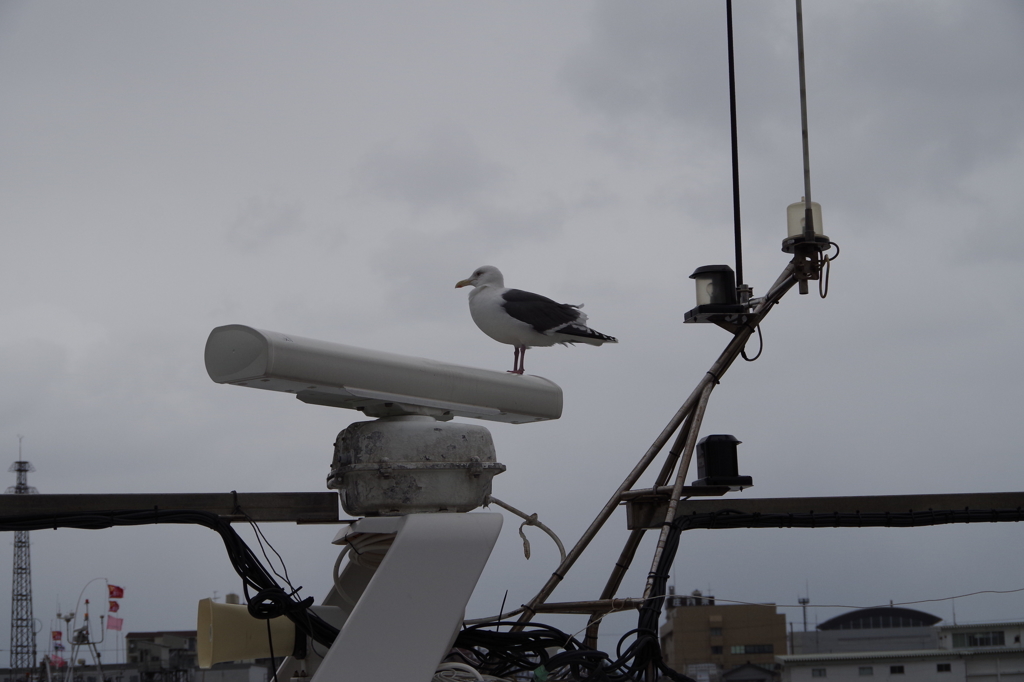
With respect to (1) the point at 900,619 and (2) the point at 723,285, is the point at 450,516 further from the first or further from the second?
(1) the point at 900,619

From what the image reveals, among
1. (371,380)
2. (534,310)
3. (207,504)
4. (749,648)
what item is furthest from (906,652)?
(207,504)

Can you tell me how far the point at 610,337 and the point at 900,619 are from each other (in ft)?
119

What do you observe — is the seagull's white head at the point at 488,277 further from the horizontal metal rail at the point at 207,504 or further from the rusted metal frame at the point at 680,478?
the horizontal metal rail at the point at 207,504

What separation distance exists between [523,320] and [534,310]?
3.2 inches

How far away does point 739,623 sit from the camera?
32875mm

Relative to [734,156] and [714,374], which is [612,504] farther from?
[734,156]

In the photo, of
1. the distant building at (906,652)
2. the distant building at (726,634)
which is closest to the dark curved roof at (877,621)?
the distant building at (906,652)

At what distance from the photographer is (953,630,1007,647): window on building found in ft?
75.9

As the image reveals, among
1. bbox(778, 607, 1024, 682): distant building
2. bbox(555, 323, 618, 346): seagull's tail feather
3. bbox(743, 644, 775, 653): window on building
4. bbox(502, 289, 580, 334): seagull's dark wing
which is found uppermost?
bbox(502, 289, 580, 334): seagull's dark wing

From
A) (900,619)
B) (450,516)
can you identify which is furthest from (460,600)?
(900,619)

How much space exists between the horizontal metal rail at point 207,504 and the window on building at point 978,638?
2298 centimetres

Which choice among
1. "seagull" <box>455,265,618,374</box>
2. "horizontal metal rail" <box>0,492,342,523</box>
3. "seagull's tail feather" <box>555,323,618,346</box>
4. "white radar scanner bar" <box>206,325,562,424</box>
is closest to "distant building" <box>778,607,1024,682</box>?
"seagull's tail feather" <box>555,323,618,346</box>

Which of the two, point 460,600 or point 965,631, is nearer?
point 460,600

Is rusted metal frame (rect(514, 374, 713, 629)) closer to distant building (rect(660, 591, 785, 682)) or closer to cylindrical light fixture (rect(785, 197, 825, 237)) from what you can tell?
cylindrical light fixture (rect(785, 197, 825, 237))
